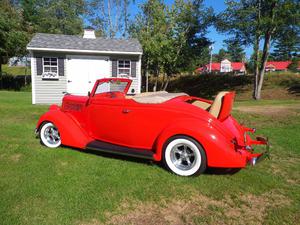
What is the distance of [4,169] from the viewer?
4176 millimetres

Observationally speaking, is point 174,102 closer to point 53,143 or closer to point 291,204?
point 291,204

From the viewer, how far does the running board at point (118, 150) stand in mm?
4273

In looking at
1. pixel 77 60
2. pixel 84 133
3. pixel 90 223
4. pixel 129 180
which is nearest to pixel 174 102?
pixel 129 180

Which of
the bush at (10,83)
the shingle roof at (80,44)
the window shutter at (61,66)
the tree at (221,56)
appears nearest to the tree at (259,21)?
the shingle roof at (80,44)

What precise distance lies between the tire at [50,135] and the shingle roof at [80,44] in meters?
9.09

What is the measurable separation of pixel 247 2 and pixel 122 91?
1477 cm

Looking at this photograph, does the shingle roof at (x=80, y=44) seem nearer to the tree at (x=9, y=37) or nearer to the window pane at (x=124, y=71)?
the window pane at (x=124, y=71)

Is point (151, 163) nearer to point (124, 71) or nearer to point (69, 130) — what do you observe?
point (69, 130)

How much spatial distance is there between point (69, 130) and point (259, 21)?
1444 cm

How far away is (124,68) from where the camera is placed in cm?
1488

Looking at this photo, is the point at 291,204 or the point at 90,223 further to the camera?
the point at 291,204

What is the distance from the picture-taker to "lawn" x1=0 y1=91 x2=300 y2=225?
2.95m

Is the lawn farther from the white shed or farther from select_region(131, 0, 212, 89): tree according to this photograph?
select_region(131, 0, 212, 89): tree

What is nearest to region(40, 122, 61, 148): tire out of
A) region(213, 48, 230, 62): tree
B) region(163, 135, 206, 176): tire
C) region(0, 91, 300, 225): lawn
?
region(0, 91, 300, 225): lawn
